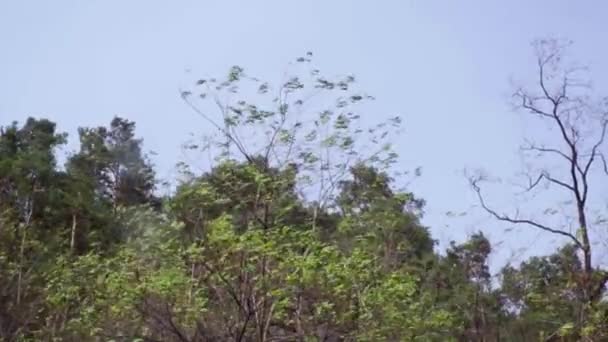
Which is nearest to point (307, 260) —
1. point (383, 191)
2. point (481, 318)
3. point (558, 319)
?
point (383, 191)

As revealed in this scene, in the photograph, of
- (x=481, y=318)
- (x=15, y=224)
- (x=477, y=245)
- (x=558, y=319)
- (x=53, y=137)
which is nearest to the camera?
(x=15, y=224)

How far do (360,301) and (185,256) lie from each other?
1.46 meters

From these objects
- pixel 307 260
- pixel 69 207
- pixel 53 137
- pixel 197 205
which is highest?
pixel 53 137

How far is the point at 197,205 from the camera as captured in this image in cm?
667

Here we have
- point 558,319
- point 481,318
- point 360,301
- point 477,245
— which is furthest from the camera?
point 481,318

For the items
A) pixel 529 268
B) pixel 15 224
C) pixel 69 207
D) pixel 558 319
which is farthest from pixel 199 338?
pixel 529 268

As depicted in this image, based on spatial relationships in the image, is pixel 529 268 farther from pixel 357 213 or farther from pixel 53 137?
pixel 53 137

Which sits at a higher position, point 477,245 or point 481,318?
point 477,245

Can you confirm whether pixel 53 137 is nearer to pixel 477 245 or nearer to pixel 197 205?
pixel 197 205

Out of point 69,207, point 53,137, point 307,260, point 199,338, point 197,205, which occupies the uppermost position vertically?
point 53,137

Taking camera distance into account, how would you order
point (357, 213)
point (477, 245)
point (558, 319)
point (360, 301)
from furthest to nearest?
Result: point (477, 245) < point (558, 319) < point (357, 213) < point (360, 301)

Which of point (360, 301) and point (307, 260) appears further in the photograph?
point (360, 301)

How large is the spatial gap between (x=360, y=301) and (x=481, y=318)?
788cm

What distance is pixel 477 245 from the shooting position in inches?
501
